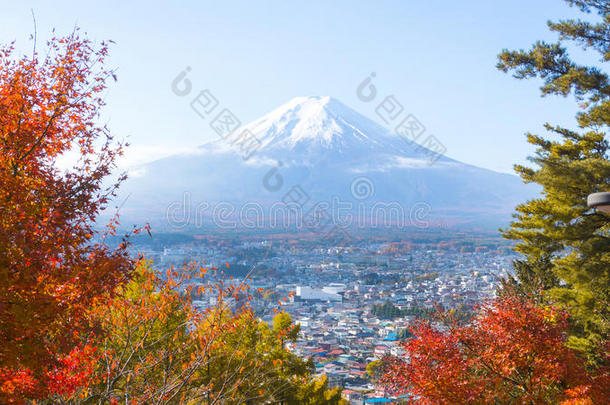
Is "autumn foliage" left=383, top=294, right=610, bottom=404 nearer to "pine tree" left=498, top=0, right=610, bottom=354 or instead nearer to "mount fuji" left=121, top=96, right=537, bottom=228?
"pine tree" left=498, top=0, right=610, bottom=354

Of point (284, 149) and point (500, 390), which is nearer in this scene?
point (500, 390)

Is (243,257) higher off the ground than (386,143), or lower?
lower

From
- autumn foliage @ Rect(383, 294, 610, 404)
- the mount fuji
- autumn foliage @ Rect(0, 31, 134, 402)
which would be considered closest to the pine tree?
autumn foliage @ Rect(383, 294, 610, 404)

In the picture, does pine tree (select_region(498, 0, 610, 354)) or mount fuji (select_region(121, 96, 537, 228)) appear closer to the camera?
pine tree (select_region(498, 0, 610, 354))

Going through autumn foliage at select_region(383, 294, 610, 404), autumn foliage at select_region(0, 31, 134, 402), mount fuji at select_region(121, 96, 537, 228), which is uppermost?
mount fuji at select_region(121, 96, 537, 228)

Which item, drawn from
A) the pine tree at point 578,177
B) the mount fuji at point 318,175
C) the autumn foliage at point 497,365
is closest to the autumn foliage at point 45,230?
the autumn foliage at point 497,365

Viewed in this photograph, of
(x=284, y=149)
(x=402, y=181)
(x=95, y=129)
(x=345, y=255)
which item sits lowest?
(x=345, y=255)

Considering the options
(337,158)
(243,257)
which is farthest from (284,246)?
(337,158)

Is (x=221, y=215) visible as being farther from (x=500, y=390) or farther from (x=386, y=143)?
(x=500, y=390)
